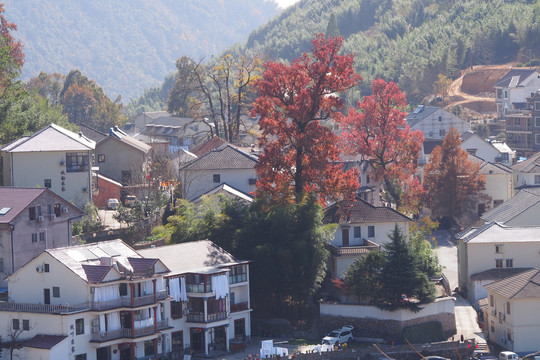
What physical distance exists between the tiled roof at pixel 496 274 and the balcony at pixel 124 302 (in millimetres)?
20197

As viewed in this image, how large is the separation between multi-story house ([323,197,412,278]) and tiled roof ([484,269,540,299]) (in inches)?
316

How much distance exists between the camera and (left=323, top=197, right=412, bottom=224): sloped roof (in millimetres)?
62562

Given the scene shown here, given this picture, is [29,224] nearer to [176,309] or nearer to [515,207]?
[176,309]

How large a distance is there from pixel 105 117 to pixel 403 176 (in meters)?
68.0

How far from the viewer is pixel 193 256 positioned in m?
54.3

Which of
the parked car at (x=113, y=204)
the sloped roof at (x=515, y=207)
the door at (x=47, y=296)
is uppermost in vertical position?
the parked car at (x=113, y=204)

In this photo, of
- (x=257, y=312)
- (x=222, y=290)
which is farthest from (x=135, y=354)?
(x=257, y=312)

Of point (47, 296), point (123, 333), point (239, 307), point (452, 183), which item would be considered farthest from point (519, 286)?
point (452, 183)

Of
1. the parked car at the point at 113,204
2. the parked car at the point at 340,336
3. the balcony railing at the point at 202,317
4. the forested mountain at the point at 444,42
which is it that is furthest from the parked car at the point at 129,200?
the forested mountain at the point at 444,42

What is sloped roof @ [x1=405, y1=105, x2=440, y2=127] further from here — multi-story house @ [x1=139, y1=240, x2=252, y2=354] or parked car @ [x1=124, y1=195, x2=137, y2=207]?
multi-story house @ [x1=139, y1=240, x2=252, y2=354]

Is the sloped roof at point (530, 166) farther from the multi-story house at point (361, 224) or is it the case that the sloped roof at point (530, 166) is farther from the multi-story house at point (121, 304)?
the multi-story house at point (121, 304)

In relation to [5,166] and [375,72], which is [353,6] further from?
[5,166]

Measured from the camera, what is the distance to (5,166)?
219 ft

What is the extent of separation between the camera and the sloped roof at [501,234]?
62438mm
